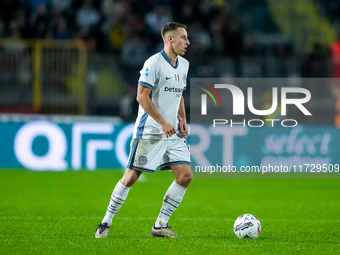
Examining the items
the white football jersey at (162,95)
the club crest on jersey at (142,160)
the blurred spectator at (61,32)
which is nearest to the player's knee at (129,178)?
the club crest on jersey at (142,160)

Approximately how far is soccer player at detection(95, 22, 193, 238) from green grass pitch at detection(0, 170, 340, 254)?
14.4 inches

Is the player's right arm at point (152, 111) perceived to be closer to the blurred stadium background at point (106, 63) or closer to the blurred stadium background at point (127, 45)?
the blurred stadium background at point (106, 63)

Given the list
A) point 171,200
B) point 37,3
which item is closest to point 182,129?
point 171,200

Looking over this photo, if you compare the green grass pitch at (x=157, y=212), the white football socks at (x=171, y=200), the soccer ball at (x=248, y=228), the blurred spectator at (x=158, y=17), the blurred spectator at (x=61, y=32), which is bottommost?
the green grass pitch at (x=157, y=212)

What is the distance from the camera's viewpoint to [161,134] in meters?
5.71

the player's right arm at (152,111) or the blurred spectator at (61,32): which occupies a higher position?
the blurred spectator at (61,32)

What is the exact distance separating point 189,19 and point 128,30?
175 cm

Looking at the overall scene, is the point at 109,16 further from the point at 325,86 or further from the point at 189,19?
the point at 325,86

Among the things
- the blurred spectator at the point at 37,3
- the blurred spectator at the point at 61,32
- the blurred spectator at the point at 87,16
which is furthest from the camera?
the blurred spectator at the point at 37,3

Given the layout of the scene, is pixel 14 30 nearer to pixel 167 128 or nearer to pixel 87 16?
pixel 87 16

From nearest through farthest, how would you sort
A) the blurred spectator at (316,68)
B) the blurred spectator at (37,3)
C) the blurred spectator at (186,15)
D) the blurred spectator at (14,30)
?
the blurred spectator at (316,68), the blurred spectator at (14,30), the blurred spectator at (37,3), the blurred spectator at (186,15)

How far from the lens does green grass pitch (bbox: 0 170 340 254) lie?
5352 millimetres

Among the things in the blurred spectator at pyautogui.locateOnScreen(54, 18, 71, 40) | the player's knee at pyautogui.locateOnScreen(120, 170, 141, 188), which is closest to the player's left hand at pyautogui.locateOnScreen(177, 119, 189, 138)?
the player's knee at pyautogui.locateOnScreen(120, 170, 141, 188)

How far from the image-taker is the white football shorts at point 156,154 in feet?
18.4
